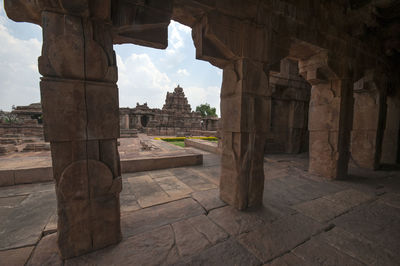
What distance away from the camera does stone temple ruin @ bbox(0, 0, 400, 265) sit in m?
1.50


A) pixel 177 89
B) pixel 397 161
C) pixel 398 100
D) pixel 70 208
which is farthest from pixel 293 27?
pixel 177 89

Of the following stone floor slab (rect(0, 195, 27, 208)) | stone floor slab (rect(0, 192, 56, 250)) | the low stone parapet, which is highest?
the low stone parapet

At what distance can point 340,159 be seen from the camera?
3924mm

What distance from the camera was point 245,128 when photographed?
2.42 m

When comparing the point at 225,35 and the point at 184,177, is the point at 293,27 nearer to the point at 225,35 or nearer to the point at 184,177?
the point at 225,35

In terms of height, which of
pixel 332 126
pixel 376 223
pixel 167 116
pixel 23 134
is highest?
pixel 167 116

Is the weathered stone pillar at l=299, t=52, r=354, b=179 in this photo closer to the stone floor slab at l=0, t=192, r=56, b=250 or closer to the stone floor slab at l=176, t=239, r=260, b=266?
the stone floor slab at l=176, t=239, r=260, b=266

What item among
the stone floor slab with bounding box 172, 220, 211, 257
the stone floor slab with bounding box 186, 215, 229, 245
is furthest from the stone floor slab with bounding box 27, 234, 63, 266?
the stone floor slab with bounding box 186, 215, 229, 245

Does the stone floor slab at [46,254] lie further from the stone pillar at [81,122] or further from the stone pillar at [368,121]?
the stone pillar at [368,121]

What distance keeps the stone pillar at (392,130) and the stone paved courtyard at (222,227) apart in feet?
11.0

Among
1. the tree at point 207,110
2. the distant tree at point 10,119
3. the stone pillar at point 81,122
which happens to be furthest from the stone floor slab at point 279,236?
the tree at point 207,110

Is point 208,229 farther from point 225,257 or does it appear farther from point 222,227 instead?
point 225,257

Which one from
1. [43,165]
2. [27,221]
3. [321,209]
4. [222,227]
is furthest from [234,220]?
[43,165]

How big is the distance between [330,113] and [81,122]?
16.7 ft
